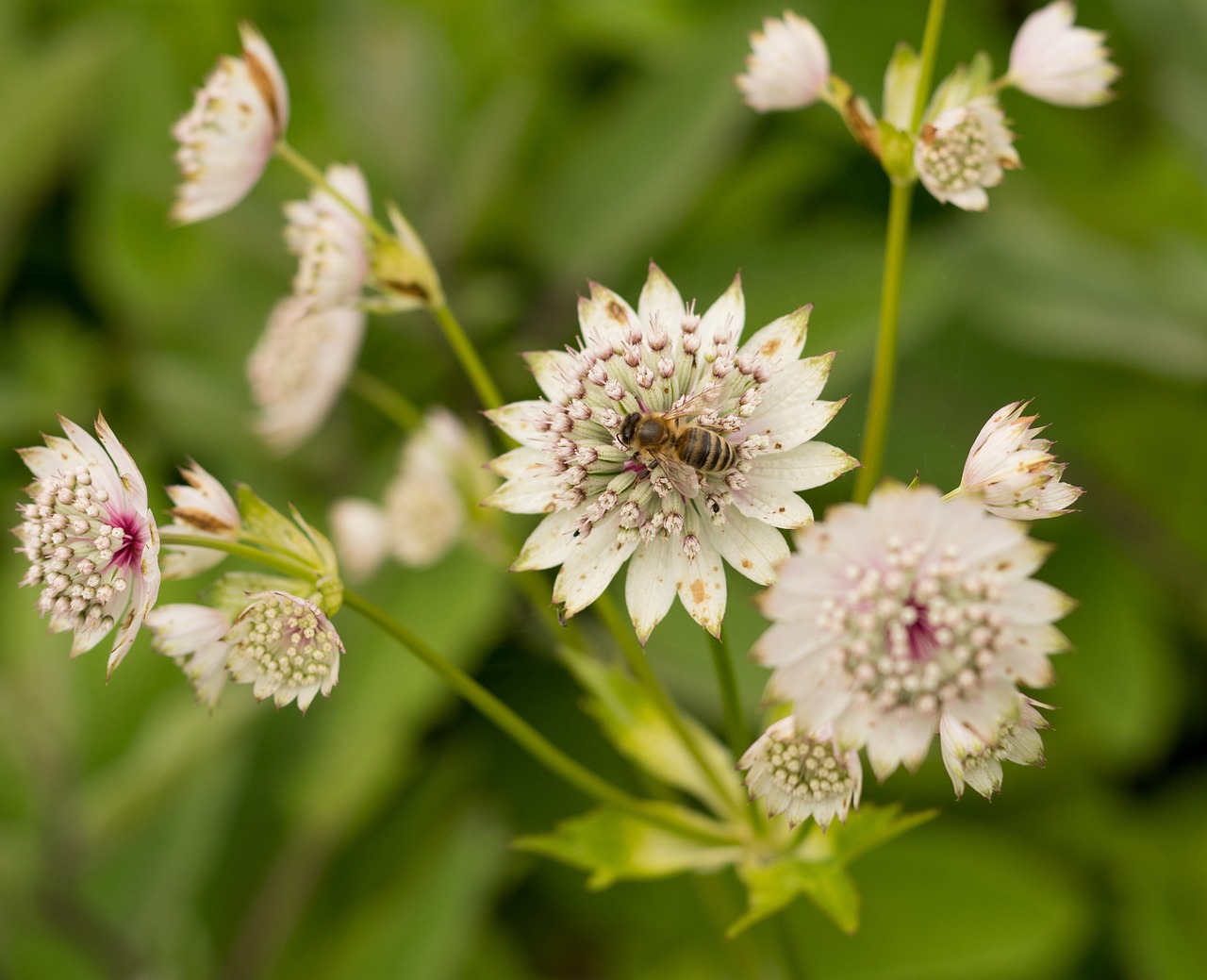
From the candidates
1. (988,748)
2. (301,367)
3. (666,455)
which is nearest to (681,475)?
(666,455)

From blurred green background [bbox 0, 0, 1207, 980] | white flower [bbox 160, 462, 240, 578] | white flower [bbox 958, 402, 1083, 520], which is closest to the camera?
white flower [bbox 958, 402, 1083, 520]

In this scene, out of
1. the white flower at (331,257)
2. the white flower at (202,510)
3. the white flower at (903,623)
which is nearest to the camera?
the white flower at (903,623)

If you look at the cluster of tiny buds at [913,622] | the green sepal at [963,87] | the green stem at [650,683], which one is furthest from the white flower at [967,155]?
the green stem at [650,683]

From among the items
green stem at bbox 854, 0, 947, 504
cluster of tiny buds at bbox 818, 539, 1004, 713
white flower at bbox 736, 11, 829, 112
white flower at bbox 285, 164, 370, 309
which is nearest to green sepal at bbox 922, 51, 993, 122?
green stem at bbox 854, 0, 947, 504

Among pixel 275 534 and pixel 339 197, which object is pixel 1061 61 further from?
pixel 275 534

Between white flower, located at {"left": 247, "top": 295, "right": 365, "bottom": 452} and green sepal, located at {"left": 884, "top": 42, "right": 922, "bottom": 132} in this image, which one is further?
white flower, located at {"left": 247, "top": 295, "right": 365, "bottom": 452}

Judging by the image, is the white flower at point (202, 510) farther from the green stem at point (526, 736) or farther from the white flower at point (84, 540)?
the green stem at point (526, 736)

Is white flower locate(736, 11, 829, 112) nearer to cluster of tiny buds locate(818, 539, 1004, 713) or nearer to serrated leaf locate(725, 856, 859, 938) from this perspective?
cluster of tiny buds locate(818, 539, 1004, 713)
